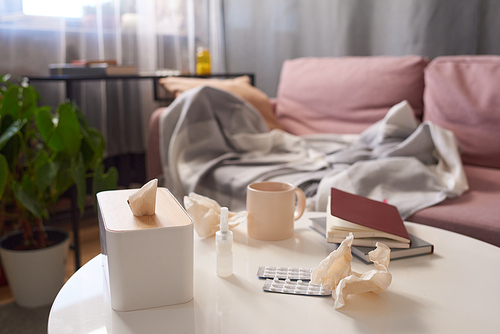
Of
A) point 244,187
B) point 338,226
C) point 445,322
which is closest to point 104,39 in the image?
point 244,187

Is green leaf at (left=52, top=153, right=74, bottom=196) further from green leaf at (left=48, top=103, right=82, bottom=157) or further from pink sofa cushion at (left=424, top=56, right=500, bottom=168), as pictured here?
pink sofa cushion at (left=424, top=56, right=500, bottom=168)

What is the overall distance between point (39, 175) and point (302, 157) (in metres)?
0.85

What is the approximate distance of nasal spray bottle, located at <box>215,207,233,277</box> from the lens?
0.66 metres

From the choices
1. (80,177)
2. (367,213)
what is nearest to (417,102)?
(367,213)

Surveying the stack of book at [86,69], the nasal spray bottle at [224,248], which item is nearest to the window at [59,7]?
the stack of book at [86,69]

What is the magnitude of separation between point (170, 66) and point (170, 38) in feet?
0.52

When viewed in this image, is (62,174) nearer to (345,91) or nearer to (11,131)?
(11,131)

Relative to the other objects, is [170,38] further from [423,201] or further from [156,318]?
[156,318]

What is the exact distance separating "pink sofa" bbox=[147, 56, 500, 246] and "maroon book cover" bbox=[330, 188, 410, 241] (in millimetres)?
391

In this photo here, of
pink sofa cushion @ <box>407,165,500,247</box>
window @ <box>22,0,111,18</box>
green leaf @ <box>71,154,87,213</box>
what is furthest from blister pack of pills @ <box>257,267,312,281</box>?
window @ <box>22,0,111,18</box>

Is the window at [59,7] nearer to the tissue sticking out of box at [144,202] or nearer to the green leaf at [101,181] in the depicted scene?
the green leaf at [101,181]

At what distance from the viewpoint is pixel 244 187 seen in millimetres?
1408

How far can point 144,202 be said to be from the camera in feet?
1.93

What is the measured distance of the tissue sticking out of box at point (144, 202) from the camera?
0.59 meters
